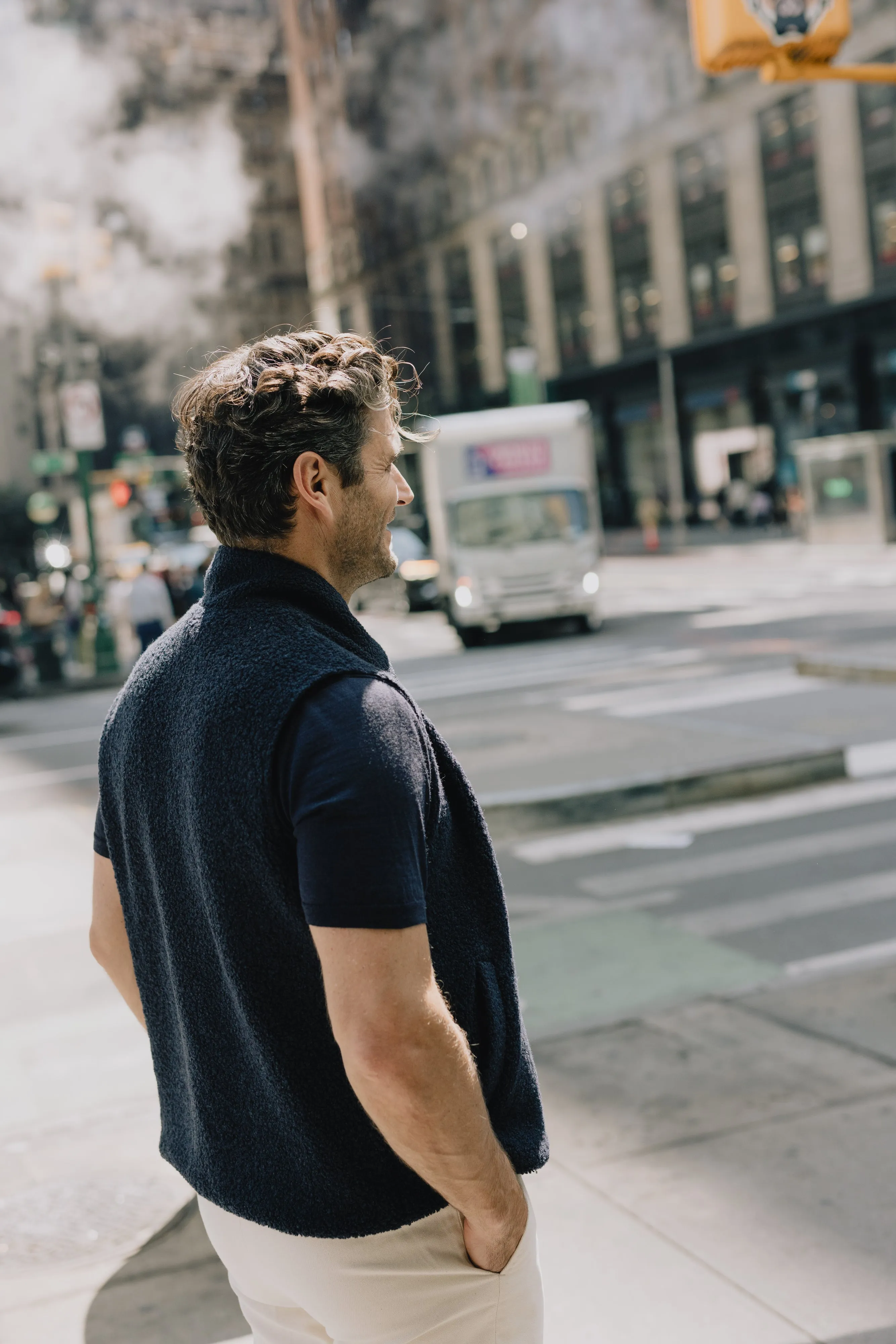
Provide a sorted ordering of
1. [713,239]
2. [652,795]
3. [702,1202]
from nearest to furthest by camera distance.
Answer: [702,1202] → [652,795] → [713,239]

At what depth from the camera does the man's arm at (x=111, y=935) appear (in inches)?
80.2

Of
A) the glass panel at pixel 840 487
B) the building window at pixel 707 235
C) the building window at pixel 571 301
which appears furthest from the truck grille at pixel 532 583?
the building window at pixel 571 301

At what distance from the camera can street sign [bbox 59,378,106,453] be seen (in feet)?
74.6

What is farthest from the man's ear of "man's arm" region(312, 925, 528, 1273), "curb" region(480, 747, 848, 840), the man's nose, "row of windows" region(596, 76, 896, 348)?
"row of windows" region(596, 76, 896, 348)

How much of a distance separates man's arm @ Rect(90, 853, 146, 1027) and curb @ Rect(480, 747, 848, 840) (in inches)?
228

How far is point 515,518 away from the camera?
21031 millimetres

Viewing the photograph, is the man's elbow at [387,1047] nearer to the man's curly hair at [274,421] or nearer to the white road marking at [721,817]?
the man's curly hair at [274,421]

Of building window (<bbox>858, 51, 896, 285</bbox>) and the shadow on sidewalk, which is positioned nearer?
the shadow on sidewalk

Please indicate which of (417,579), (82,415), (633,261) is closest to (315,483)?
(82,415)

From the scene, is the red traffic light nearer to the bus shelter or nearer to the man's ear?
the bus shelter

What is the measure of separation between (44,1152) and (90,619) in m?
18.8

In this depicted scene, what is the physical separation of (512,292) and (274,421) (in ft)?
193

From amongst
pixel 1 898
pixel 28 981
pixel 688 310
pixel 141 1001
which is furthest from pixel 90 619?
pixel 688 310

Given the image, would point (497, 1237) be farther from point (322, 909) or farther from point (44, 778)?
point (44, 778)
